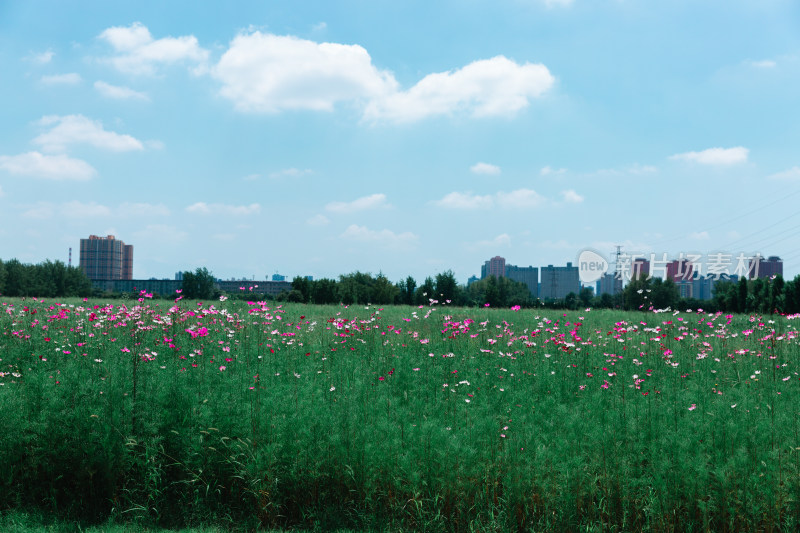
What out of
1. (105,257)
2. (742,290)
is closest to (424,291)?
(742,290)

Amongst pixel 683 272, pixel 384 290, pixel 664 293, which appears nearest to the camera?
pixel 384 290

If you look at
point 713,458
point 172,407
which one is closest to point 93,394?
point 172,407

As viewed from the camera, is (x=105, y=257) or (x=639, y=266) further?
(x=105, y=257)

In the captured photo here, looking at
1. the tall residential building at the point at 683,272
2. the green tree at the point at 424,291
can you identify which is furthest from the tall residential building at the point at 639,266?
the green tree at the point at 424,291

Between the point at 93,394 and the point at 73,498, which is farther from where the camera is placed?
the point at 93,394

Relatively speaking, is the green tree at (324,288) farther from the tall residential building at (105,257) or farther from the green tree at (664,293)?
the tall residential building at (105,257)

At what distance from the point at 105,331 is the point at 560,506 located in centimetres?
998

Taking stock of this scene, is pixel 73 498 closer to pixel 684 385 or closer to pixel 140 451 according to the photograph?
pixel 140 451

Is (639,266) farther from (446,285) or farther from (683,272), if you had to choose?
(446,285)

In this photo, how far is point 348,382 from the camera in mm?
7863

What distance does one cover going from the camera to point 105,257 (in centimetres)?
18012

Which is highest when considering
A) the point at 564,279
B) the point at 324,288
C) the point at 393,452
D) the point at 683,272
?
the point at 564,279

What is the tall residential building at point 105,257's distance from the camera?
584 feet

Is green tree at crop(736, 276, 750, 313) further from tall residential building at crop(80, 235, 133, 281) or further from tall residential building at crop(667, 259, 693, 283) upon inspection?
tall residential building at crop(80, 235, 133, 281)
